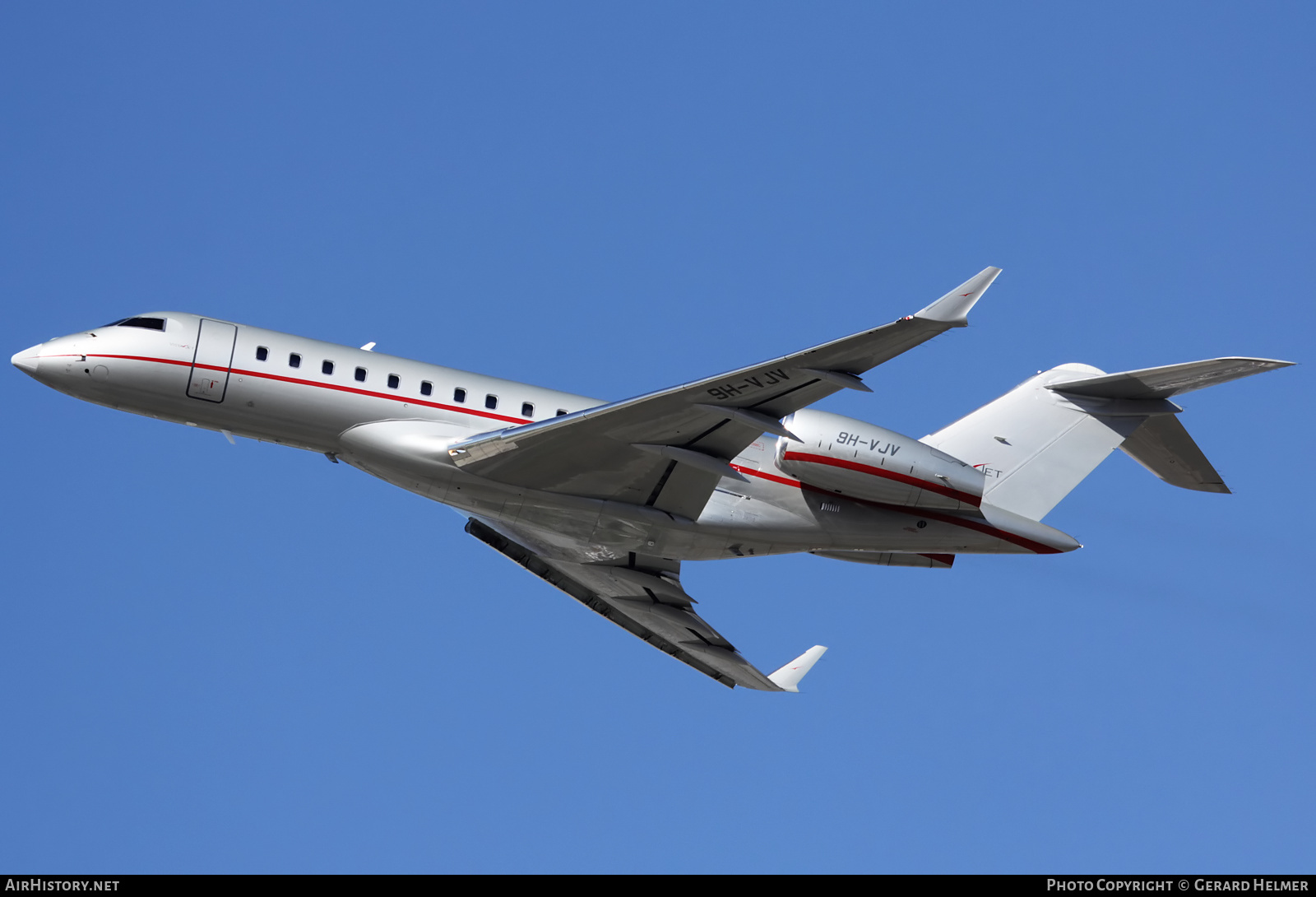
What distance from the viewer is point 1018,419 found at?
21000 millimetres

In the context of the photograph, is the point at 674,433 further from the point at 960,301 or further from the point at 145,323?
the point at 145,323

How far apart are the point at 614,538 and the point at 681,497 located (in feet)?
5.32

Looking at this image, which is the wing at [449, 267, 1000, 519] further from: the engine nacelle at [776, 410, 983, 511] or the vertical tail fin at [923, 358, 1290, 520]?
the vertical tail fin at [923, 358, 1290, 520]

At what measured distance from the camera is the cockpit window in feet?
61.4

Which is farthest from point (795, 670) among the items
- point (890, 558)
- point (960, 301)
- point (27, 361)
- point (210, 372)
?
point (27, 361)

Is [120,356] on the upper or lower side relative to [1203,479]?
upper

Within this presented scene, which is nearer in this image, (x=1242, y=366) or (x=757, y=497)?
(x=1242, y=366)

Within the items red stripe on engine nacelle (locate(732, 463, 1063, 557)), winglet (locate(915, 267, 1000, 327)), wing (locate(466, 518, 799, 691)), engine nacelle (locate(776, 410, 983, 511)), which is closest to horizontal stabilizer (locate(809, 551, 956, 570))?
red stripe on engine nacelle (locate(732, 463, 1063, 557))

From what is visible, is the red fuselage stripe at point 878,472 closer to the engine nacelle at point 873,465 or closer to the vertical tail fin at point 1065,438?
the engine nacelle at point 873,465
